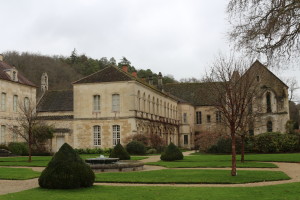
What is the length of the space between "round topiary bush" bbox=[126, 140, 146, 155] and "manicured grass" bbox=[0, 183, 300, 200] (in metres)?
22.5

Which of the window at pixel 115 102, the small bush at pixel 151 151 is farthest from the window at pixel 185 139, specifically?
the small bush at pixel 151 151

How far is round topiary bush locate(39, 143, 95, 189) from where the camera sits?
12367 mm

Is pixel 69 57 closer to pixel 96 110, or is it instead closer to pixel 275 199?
pixel 96 110

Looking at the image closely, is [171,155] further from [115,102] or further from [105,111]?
[105,111]

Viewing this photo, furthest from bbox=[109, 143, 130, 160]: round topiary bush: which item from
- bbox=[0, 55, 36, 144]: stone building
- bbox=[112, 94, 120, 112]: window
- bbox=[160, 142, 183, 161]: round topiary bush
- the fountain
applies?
bbox=[0, 55, 36, 144]: stone building

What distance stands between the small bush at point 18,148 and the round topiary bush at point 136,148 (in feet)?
33.1

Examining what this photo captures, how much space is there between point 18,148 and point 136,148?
1126cm

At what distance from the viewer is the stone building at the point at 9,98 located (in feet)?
127

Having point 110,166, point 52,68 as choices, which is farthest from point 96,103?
point 52,68

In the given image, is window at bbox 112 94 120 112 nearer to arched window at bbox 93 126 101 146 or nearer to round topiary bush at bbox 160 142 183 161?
arched window at bbox 93 126 101 146

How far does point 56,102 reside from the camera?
46.8 metres

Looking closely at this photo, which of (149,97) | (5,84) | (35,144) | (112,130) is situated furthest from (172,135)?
(5,84)

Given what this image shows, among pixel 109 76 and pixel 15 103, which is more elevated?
pixel 109 76

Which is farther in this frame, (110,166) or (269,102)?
(269,102)
